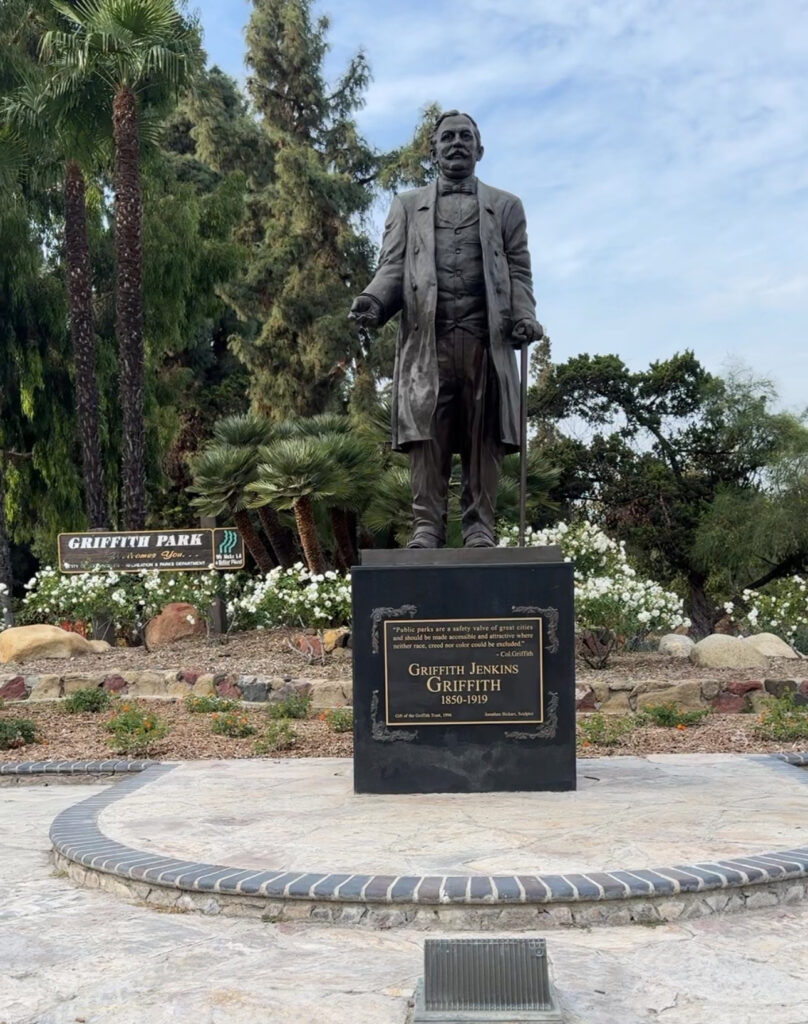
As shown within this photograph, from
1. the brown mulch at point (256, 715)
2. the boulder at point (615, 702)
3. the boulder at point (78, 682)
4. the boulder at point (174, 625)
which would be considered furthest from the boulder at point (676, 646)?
the boulder at point (78, 682)

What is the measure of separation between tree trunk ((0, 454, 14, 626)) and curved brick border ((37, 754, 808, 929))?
11612mm

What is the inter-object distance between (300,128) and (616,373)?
924cm

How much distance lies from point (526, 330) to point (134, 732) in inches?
175

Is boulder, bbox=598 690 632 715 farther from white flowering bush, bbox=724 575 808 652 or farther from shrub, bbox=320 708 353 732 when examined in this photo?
white flowering bush, bbox=724 575 808 652

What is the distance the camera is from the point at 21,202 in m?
18.2

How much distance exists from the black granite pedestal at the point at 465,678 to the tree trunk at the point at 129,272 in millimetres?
10323

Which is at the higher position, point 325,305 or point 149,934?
point 325,305

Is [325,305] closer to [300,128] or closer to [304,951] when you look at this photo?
[300,128]

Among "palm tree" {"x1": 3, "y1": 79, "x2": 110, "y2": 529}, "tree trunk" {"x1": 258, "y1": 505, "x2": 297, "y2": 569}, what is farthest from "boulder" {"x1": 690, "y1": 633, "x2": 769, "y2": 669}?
"palm tree" {"x1": 3, "y1": 79, "x2": 110, "y2": 529}

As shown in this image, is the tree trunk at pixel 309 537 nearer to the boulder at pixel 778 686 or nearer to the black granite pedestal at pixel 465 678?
the boulder at pixel 778 686

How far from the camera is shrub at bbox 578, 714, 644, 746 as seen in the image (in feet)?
26.1

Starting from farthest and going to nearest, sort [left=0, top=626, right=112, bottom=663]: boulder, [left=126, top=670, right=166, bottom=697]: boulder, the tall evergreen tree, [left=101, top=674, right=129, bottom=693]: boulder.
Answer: the tall evergreen tree → [left=0, top=626, right=112, bottom=663]: boulder → [left=101, top=674, right=129, bottom=693]: boulder → [left=126, top=670, right=166, bottom=697]: boulder

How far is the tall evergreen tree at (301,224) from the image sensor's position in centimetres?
2364

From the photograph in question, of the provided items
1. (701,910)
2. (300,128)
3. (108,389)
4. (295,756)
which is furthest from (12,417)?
(701,910)
